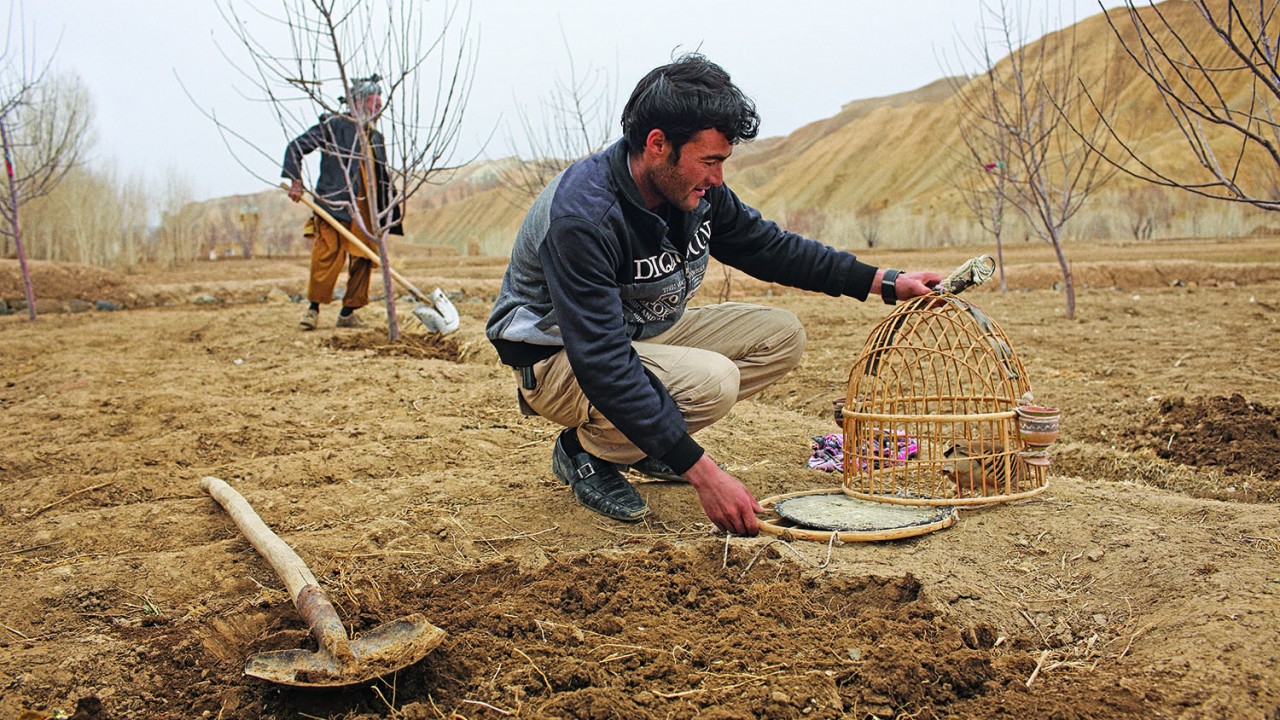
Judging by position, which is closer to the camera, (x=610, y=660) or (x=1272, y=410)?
(x=610, y=660)

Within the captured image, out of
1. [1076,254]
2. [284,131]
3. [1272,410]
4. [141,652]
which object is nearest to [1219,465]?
[1272,410]

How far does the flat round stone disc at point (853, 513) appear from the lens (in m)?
2.51

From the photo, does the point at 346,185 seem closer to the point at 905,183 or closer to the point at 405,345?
the point at 405,345

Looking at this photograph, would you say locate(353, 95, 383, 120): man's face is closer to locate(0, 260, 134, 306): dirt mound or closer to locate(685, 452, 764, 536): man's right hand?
locate(685, 452, 764, 536): man's right hand

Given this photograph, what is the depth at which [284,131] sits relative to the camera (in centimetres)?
718

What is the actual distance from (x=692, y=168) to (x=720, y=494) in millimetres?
936

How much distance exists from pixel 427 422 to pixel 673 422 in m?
2.25

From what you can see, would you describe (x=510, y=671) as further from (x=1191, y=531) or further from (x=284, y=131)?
(x=284, y=131)

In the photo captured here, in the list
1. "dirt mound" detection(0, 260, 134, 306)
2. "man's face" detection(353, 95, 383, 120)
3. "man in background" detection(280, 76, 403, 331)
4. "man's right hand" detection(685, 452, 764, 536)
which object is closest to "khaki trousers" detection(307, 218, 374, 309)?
"man in background" detection(280, 76, 403, 331)

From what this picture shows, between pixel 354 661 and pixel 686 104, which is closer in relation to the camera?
pixel 354 661

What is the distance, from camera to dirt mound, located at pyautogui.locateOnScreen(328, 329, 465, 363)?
259 inches

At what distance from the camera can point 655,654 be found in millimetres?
1894

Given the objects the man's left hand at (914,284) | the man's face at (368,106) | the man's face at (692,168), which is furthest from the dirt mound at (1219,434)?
→ the man's face at (368,106)

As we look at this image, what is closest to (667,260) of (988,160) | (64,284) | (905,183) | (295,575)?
(295,575)
